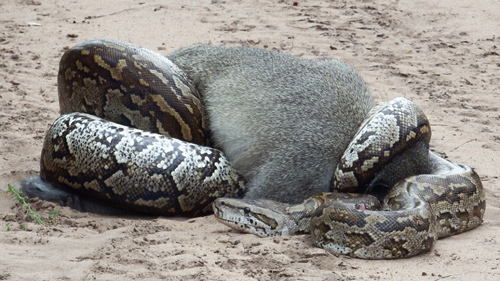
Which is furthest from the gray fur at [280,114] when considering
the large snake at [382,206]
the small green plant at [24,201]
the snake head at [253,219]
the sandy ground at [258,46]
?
the small green plant at [24,201]

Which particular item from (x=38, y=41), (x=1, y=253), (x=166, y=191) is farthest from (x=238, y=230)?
(x=38, y=41)

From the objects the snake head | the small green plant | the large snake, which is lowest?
the small green plant

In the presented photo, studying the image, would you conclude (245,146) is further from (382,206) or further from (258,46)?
(258,46)

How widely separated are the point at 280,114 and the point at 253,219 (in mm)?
1163

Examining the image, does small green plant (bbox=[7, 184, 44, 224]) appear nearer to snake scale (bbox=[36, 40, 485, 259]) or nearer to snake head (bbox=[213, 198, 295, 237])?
snake scale (bbox=[36, 40, 485, 259])

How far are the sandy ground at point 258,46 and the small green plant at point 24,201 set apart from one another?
67 millimetres

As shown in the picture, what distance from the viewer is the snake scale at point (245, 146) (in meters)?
7.37

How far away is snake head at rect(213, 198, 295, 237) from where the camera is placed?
7258 mm

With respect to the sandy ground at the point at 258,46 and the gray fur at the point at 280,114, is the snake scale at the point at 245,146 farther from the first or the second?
the sandy ground at the point at 258,46

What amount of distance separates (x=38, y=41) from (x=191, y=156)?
18.7ft

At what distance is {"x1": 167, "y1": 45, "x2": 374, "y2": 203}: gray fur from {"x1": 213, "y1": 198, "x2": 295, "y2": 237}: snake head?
52 centimetres

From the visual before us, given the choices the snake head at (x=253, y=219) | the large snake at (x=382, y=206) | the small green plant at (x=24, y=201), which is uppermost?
the large snake at (x=382, y=206)

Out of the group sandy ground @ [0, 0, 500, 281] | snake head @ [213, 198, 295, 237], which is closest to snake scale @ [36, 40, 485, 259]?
snake head @ [213, 198, 295, 237]

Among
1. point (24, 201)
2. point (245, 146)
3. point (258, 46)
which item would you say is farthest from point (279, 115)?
point (258, 46)
